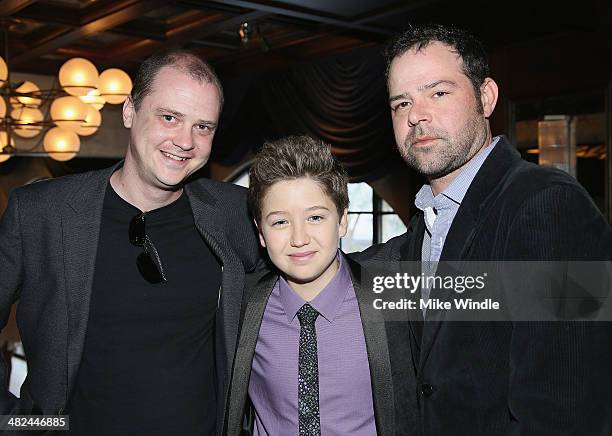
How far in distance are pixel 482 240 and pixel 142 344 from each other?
1.03 m

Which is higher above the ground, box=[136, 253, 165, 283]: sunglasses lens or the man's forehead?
the man's forehead

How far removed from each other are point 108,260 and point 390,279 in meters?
0.86

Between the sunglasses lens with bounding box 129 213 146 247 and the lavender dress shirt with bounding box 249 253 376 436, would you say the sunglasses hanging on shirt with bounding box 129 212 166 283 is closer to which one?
the sunglasses lens with bounding box 129 213 146 247

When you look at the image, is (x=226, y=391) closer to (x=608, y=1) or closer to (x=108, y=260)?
(x=108, y=260)

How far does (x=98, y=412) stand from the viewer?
5.98ft

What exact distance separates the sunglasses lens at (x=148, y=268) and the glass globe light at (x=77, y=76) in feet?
10.1

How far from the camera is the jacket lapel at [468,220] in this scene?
155cm

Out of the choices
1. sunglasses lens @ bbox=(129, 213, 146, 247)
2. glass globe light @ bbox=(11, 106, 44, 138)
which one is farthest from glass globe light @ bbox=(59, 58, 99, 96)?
sunglasses lens @ bbox=(129, 213, 146, 247)

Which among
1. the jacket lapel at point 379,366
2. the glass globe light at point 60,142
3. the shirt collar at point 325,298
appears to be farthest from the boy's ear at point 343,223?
the glass globe light at point 60,142

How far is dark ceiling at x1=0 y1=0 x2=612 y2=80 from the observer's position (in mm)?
4121

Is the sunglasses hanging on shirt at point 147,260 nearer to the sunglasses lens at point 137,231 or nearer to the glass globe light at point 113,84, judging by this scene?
the sunglasses lens at point 137,231

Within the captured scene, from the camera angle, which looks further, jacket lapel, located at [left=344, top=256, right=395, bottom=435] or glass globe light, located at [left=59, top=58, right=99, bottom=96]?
glass globe light, located at [left=59, top=58, right=99, bottom=96]

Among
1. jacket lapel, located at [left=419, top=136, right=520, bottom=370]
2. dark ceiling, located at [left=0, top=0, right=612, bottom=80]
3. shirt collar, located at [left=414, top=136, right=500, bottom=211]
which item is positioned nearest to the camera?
jacket lapel, located at [left=419, top=136, right=520, bottom=370]

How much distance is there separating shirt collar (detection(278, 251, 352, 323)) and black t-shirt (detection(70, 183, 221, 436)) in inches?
10.4
